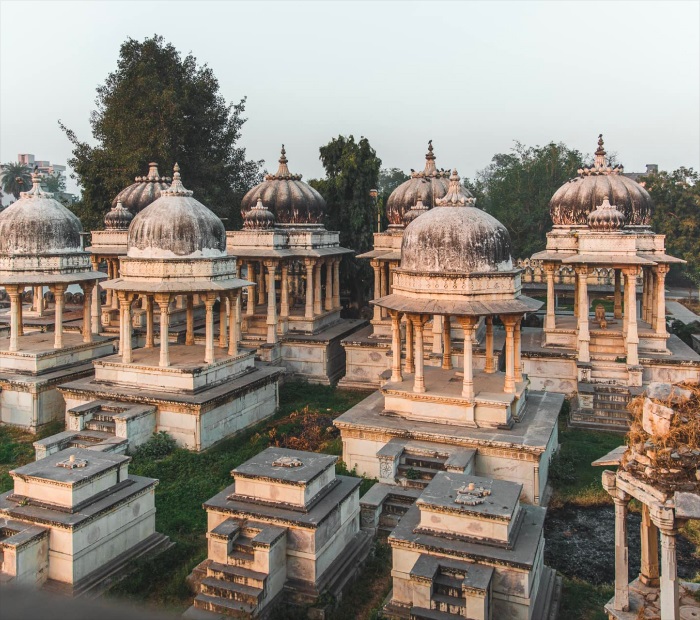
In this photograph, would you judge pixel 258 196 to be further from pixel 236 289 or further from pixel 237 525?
pixel 237 525

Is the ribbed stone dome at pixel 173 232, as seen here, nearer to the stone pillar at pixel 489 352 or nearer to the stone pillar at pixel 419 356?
the stone pillar at pixel 419 356

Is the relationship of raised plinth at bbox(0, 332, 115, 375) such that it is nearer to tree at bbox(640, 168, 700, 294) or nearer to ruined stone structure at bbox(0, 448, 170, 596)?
ruined stone structure at bbox(0, 448, 170, 596)

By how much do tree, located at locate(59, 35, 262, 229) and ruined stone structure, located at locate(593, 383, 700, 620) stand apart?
27072 mm

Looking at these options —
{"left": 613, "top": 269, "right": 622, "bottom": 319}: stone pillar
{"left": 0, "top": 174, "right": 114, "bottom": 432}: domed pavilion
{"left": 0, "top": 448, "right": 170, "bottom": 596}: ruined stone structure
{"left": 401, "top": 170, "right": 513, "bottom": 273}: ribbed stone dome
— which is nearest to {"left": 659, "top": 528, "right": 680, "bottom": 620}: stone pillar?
{"left": 0, "top": 448, "right": 170, "bottom": 596}: ruined stone structure

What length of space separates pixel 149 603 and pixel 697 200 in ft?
131

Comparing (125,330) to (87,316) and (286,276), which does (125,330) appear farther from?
(286,276)

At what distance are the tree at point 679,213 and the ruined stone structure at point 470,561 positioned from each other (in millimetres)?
33874

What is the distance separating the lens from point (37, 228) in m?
19.9

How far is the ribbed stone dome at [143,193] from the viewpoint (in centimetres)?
2691

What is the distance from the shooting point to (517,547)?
29.8 feet

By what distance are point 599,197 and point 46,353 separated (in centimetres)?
1777

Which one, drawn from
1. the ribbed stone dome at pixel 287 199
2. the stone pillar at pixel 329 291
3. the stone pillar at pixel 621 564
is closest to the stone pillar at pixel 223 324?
the stone pillar at pixel 329 291

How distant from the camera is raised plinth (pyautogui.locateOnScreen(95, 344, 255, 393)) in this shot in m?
16.7

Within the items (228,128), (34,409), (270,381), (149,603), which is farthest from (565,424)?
(228,128)
